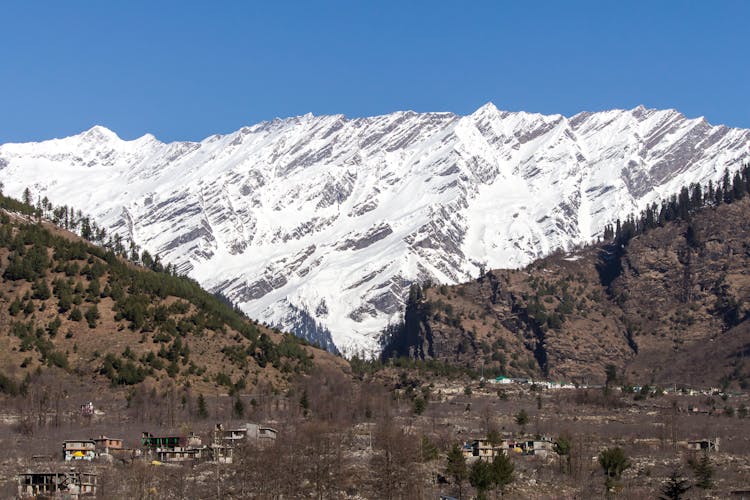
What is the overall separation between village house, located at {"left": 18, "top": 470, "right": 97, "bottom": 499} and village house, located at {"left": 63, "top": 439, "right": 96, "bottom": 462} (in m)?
A: 15.4

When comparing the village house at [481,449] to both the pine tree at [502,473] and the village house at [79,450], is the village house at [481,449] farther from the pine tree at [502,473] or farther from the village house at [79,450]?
the village house at [79,450]

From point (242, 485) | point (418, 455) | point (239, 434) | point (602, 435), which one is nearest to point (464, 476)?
point (418, 455)

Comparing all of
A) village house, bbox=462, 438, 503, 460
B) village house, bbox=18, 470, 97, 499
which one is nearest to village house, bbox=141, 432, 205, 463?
village house, bbox=18, 470, 97, 499

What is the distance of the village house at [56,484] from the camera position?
132m

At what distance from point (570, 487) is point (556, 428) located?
47.8 meters

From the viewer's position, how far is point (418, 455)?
6073 inches

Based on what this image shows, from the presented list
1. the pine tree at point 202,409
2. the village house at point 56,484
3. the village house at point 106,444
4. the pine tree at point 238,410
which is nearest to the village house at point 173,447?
the village house at point 106,444

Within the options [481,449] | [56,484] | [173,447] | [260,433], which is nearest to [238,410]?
[260,433]

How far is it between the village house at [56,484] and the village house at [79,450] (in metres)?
15.4

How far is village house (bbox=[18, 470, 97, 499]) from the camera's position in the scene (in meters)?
132

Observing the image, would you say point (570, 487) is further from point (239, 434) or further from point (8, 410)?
point (8, 410)

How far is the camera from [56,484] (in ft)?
432

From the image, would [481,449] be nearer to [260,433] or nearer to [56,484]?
[260,433]

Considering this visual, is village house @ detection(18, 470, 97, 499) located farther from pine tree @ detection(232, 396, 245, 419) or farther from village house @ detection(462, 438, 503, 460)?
pine tree @ detection(232, 396, 245, 419)
